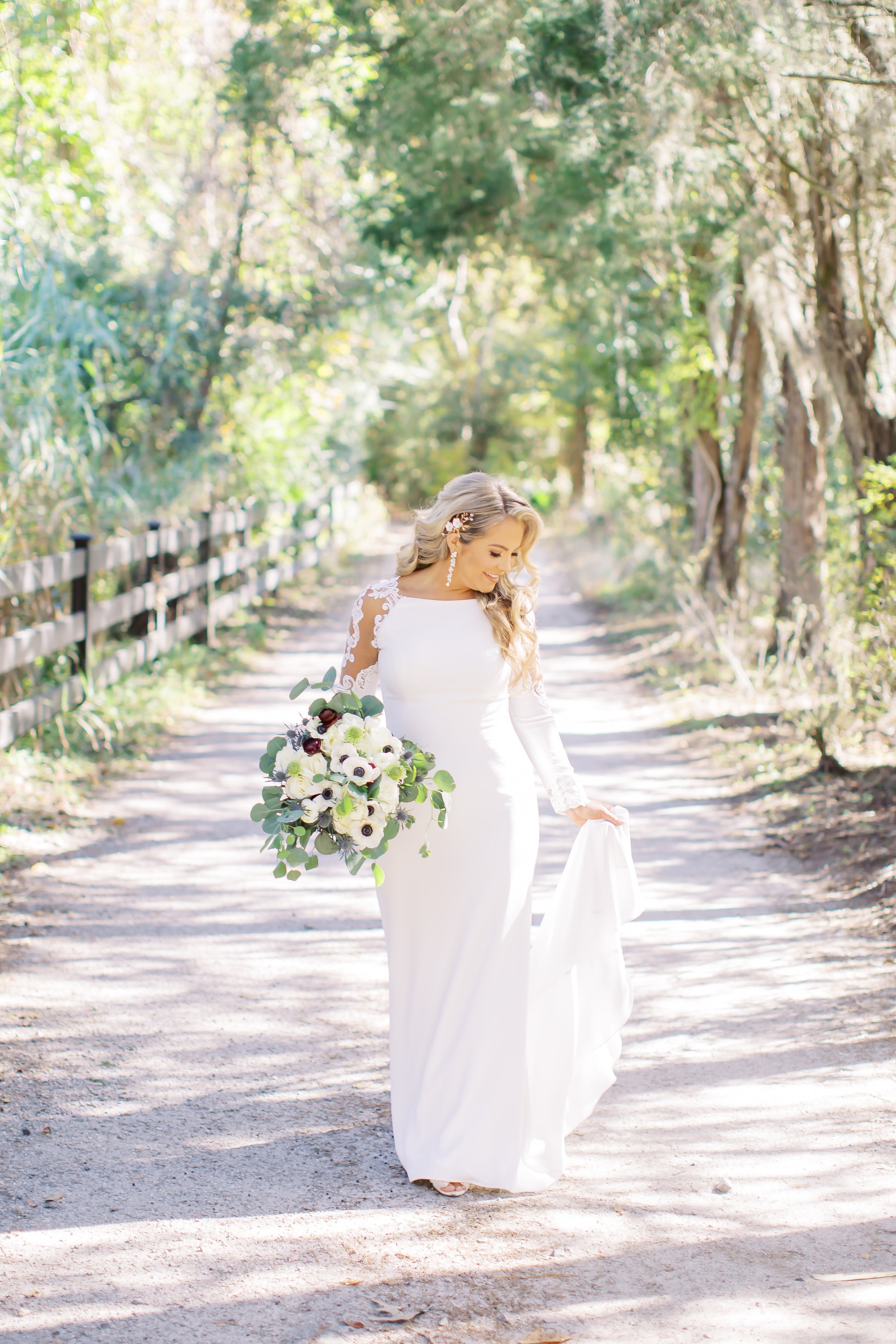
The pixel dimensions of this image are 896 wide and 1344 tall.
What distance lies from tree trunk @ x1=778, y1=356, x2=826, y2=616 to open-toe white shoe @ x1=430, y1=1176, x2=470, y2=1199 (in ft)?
24.1

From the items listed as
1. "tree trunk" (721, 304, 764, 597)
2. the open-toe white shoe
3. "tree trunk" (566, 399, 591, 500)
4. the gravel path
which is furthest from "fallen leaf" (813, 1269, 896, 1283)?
"tree trunk" (566, 399, 591, 500)

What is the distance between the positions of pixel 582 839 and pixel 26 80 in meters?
8.83

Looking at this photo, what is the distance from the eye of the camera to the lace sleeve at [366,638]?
12.3 ft

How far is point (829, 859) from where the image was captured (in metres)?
6.52

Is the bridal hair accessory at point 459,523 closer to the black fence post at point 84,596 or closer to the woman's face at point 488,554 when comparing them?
the woman's face at point 488,554

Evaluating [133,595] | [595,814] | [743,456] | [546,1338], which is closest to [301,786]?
[595,814]

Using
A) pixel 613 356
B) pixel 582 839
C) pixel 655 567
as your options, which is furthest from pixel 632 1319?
pixel 613 356

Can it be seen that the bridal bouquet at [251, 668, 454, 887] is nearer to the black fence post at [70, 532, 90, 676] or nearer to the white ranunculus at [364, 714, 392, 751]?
the white ranunculus at [364, 714, 392, 751]

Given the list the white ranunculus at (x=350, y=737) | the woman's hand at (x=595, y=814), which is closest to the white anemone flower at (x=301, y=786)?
the white ranunculus at (x=350, y=737)

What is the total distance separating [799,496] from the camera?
10.2 m

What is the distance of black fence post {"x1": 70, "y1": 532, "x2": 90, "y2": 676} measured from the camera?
26.7 feet

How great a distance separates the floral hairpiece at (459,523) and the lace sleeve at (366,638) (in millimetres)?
246

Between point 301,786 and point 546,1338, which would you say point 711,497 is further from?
point 546,1338

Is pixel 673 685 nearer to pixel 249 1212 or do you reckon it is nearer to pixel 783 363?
pixel 783 363
